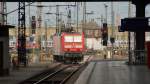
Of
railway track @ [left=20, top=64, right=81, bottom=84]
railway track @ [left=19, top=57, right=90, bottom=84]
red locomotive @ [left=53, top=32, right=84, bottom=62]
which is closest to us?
railway track @ [left=20, top=64, right=81, bottom=84]

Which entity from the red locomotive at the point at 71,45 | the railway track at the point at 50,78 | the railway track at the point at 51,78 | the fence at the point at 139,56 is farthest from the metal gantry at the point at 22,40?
the fence at the point at 139,56

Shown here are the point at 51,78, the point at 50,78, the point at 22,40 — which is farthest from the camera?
the point at 22,40

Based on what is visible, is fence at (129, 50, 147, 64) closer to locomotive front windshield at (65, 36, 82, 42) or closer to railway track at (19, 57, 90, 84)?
Answer: railway track at (19, 57, 90, 84)

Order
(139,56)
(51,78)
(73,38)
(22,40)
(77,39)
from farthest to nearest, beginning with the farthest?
(77,39) → (73,38) → (22,40) → (139,56) → (51,78)

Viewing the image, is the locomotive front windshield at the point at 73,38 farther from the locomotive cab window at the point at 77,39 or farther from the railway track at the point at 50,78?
the railway track at the point at 50,78

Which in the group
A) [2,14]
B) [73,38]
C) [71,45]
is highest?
[2,14]

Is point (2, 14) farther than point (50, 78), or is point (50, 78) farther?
point (50, 78)

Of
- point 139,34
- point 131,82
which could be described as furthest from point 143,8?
point 131,82

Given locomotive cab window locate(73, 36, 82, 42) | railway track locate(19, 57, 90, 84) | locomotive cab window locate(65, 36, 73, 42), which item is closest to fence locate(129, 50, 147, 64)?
railway track locate(19, 57, 90, 84)

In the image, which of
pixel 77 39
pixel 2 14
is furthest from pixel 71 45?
pixel 2 14

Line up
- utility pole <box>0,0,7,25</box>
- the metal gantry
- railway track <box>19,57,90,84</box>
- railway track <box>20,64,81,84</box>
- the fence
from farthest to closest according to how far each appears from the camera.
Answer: the metal gantry → the fence → utility pole <box>0,0,7,25</box> → railway track <box>19,57,90,84</box> → railway track <box>20,64,81,84</box>

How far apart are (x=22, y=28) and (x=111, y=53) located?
90.5ft

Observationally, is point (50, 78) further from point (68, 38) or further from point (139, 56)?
point (68, 38)

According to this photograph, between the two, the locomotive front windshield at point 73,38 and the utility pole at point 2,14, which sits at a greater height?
the utility pole at point 2,14
